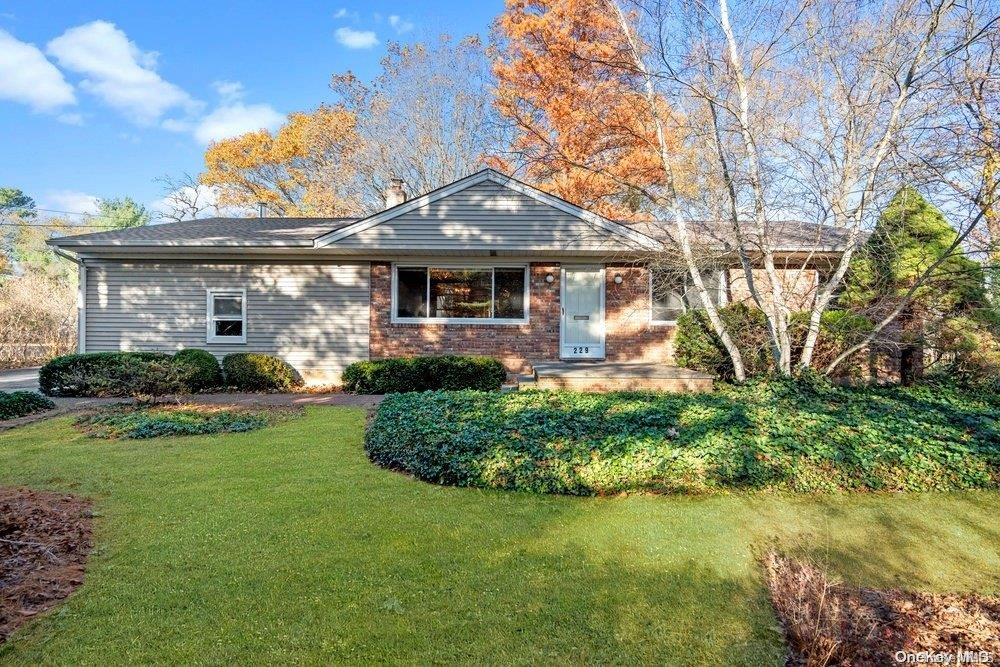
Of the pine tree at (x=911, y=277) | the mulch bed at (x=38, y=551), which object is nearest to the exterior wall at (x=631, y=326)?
the pine tree at (x=911, y=277)

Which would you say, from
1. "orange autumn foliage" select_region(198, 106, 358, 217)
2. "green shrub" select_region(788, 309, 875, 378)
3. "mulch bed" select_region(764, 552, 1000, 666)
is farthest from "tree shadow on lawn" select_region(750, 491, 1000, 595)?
"orange autumn foliage" select_region(198, 106, 358, 217)

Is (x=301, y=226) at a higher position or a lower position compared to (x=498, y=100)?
lower

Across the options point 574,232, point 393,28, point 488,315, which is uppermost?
point 393,28

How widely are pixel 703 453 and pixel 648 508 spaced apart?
85 centimetres

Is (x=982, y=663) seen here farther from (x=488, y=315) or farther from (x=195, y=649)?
(x=488, y=315)

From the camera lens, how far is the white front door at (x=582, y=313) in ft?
37.7

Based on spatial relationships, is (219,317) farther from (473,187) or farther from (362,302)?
(473,187)

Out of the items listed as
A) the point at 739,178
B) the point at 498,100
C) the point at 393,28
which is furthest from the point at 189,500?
the point at 393,28

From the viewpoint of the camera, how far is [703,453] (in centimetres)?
450

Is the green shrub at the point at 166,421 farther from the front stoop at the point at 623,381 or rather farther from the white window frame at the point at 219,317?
the front stoop at the point at 623,381

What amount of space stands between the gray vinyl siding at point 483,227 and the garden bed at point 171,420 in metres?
4.27

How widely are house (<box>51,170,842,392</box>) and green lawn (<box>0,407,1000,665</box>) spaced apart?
21.9 feet

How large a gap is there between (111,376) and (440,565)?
9.22m

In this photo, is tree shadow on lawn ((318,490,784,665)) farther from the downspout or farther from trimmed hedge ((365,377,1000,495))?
the downspout
